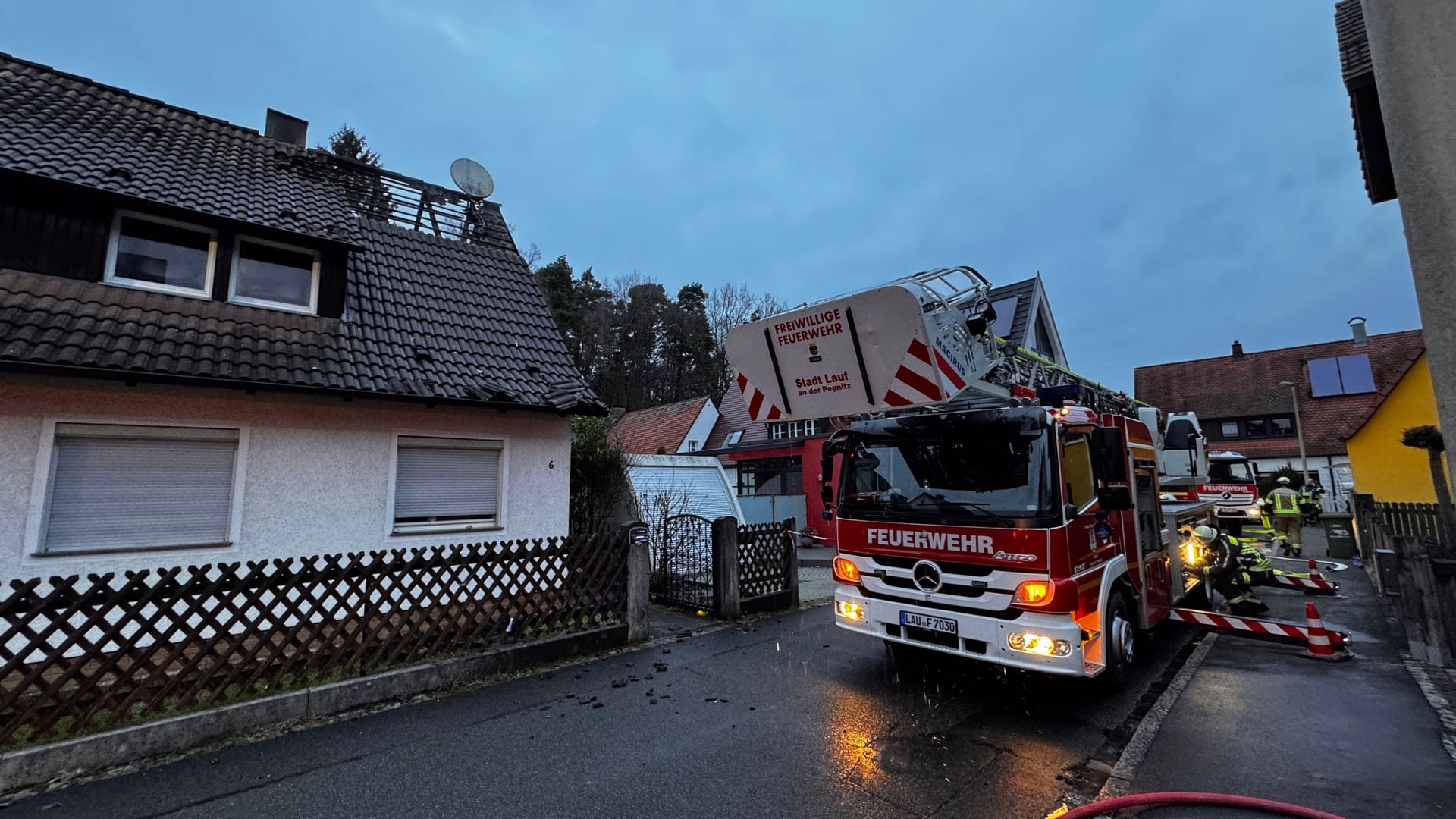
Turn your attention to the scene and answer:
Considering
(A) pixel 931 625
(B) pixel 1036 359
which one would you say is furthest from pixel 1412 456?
(A) pixel 931 625

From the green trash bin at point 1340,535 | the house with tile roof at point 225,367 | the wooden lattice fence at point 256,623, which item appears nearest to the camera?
the wooden lattice fence at point 256,623

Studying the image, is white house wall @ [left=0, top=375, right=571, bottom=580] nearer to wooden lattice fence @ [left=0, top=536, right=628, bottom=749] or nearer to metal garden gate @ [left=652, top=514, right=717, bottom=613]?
wooden lattice fence @ [left=0, top=536, right=628, bottom=749]

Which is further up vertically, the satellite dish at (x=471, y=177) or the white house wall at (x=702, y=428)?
the satellite dish at (x=471, y=177)

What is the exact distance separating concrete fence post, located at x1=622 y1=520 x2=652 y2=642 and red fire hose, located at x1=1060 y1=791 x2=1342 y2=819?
4.83m

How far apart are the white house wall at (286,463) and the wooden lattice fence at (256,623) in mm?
328

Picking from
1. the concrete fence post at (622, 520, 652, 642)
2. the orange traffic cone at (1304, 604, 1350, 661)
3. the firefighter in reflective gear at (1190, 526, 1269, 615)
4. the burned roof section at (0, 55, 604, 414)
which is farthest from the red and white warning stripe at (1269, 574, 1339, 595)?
the burned roof section at (0, 55, 604, 414)

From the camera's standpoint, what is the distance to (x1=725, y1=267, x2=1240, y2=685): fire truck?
454cm

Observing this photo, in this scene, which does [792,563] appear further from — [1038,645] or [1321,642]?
[1321,642]

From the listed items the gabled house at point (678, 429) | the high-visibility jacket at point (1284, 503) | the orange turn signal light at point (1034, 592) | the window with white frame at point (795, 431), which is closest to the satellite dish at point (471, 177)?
the orange turn signal light at point (1034, 592)

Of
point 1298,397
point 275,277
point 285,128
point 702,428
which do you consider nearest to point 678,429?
point 702,428

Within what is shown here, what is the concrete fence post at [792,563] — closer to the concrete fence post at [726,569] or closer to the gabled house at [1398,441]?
the concrete fence post at [726,569]

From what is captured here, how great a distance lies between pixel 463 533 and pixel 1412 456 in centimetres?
→ 2315

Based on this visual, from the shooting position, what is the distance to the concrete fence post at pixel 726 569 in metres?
8.15

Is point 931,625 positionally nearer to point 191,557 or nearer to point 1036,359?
point 1036,359
